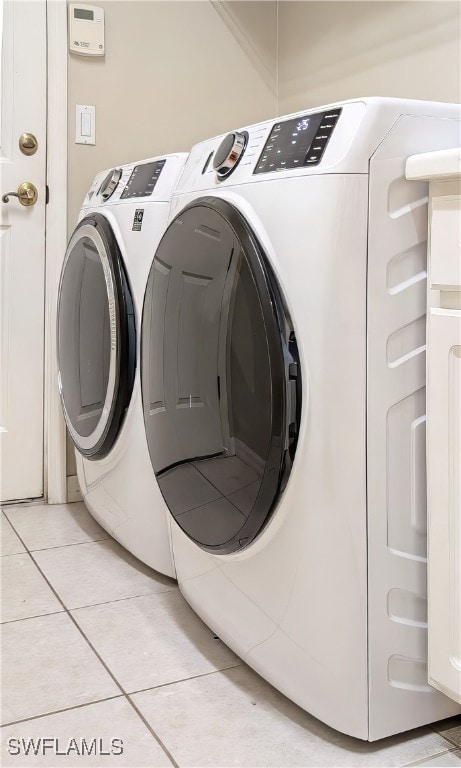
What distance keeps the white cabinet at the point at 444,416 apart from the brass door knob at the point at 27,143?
1.55 m

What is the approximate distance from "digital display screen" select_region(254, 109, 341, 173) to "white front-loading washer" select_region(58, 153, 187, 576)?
0.48m

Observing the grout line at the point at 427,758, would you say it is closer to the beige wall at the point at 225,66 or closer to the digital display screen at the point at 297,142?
the digital display screen at the point at 297,142

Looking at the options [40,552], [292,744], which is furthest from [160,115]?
[292,744]

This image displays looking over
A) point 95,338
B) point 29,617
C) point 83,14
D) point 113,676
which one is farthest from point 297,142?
point 83,14

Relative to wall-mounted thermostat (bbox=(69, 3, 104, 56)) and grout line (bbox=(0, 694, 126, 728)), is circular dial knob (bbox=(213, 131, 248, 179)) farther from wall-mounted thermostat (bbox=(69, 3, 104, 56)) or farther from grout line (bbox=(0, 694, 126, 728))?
wall-mounted thermostat (bbox=(69, 3, 104, 56))

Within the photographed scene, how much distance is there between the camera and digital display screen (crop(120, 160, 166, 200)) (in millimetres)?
1652

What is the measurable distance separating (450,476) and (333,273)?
0.32 meters

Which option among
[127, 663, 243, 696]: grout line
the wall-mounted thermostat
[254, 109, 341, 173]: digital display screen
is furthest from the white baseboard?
[254, 109, 341, 173]: digital display screen

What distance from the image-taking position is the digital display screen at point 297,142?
1018mm

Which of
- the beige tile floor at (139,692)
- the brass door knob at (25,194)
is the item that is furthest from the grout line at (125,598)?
the brass door knob at (25,194)

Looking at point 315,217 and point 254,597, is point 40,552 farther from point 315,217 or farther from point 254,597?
point 315,217

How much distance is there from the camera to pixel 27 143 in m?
2.20

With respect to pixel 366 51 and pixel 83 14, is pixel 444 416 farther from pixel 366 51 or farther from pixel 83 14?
pixel 83 14

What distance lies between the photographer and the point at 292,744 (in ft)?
3.55
